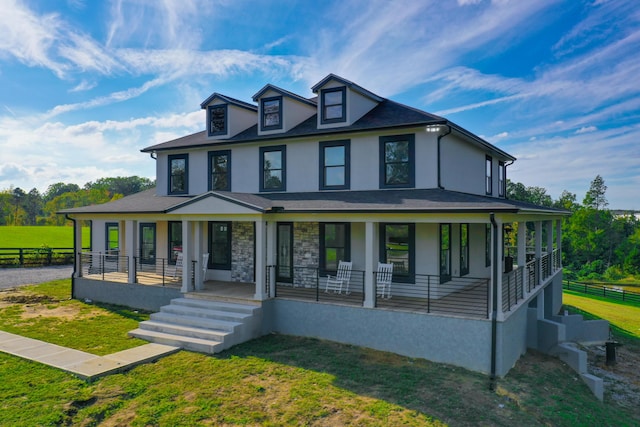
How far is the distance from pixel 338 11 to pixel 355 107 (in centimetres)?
400

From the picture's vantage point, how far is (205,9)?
13.8 metres

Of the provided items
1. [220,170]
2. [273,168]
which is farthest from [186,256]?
[273,168]

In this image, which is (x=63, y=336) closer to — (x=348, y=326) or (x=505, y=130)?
(x=348, y=326)

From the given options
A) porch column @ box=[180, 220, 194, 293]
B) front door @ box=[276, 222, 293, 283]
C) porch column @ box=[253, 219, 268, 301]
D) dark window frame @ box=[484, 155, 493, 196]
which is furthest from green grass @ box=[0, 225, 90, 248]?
dark window frame @ box=[484, 155, 493, 196]

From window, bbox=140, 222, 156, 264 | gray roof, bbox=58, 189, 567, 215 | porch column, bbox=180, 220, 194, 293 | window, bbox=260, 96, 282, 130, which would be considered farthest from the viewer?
window, bbox=140, 222, 156, 264

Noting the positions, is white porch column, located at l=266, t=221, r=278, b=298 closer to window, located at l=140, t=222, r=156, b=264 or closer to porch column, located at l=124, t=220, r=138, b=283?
porch column, located at l=124, t=220, r=138, b=283

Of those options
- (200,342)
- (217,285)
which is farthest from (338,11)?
(200,342)

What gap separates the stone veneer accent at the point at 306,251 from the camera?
13.1 m

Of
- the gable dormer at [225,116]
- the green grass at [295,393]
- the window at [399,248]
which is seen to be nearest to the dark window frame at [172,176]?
the gable dormer at [225,116]

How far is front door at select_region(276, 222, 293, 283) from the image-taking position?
13531mm

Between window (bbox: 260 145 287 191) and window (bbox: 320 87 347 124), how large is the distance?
1.95 m

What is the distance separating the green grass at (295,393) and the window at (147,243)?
7.06 m

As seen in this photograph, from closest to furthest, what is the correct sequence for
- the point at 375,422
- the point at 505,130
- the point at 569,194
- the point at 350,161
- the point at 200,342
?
the point at 375,422 → the point at 200,342 → the point at 350,161 → the point at 505,130 → the point at 569,194

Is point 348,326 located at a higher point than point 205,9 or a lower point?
lower
